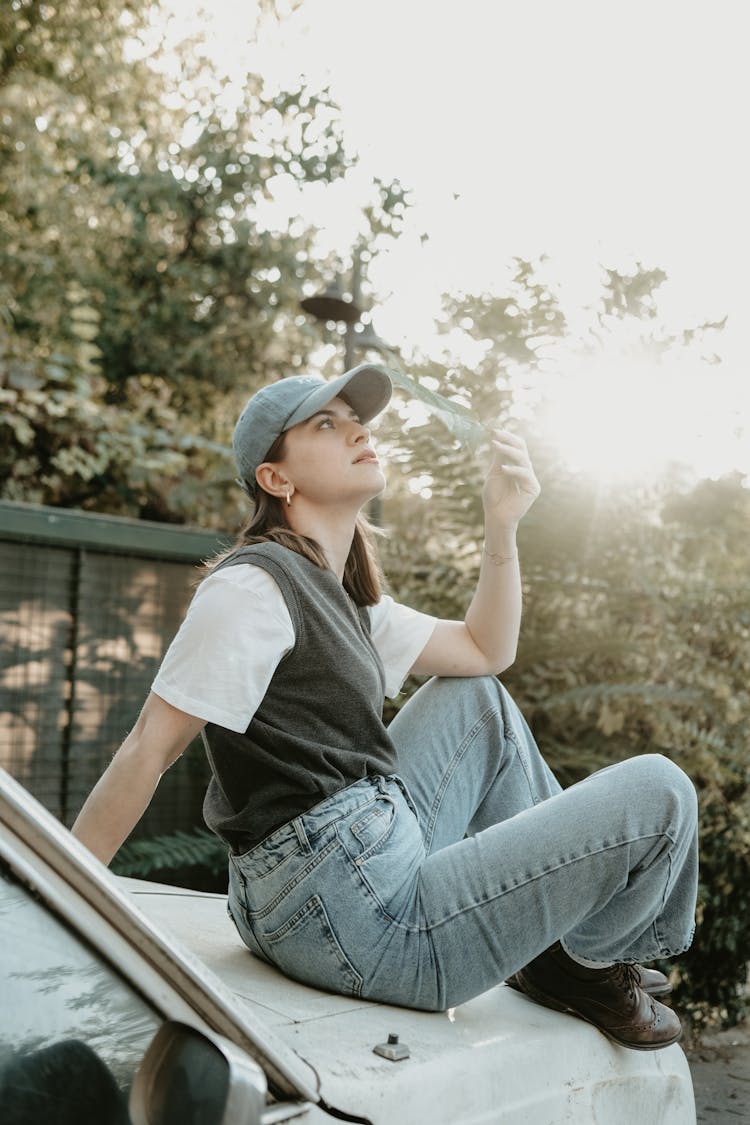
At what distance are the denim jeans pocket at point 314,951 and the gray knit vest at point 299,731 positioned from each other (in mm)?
171

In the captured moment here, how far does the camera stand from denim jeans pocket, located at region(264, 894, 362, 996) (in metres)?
1.81

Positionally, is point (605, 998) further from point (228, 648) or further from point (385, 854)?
point (228, 648)

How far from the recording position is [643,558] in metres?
4.59

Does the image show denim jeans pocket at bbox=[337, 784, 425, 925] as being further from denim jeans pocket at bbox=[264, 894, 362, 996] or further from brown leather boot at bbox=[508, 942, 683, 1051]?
brown leather boot at bbox=[508, 942, 683, 1051]

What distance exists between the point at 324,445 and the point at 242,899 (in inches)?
36.2

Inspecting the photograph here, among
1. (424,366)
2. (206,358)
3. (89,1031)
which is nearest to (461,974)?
(89,1031)

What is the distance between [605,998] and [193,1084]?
1.08 metres

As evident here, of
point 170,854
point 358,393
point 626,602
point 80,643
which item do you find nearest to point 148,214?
point 80,643

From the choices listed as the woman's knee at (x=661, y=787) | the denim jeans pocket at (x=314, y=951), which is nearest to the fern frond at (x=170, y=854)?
the denim jeans pocket at (x=314, y=951)

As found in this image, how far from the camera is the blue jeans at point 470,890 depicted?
71.1 inches

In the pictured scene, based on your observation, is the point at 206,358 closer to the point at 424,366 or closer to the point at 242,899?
the point at 424,366

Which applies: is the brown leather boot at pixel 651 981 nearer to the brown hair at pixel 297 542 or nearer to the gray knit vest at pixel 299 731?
the gray knit vest at pixel 299 731

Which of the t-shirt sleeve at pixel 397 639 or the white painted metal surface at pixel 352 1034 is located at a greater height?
the t-shirt sleeve at pixel 397 639

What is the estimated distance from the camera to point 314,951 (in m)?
1.83
